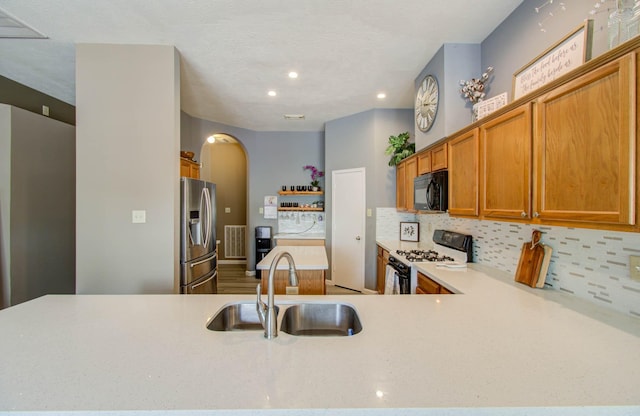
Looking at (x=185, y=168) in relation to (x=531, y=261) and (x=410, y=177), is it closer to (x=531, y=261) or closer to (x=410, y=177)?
(x=410, y=177)

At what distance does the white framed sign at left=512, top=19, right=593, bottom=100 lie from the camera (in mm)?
1360

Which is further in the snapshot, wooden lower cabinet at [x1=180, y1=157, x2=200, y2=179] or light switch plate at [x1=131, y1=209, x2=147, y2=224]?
wooden lower cabinet at [x1=180, y1=157, x2=200, y2=179]

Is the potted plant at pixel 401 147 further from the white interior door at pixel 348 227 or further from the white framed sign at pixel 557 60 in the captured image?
the white framed sign at pixel 557 60

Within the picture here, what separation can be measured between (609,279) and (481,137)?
3.41ft

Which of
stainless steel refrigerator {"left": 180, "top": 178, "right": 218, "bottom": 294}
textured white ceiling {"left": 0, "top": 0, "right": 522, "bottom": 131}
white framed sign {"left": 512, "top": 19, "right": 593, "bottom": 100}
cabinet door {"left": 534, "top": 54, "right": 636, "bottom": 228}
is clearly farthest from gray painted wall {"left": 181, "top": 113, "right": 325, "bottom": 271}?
cabinet door {"left": 534, "top": 54, "right": 636, "bottom": 228}

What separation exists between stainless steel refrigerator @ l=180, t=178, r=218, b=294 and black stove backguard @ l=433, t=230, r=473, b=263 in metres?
2.57

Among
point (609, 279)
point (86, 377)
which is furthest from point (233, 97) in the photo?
point (609, 279)

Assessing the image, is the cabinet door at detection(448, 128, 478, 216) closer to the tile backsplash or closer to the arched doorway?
the tile backsplash

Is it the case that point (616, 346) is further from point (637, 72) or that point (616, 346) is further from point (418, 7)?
point (418, 7)

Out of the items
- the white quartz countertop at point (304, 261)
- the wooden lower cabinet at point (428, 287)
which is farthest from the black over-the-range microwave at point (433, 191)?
the white quartz countertop at point (304, 261)

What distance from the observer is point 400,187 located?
3643mm

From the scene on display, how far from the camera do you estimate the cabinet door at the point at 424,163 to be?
269 cm

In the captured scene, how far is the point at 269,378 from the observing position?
2.54 ft

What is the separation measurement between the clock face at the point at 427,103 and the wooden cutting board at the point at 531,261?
1.42 meters
